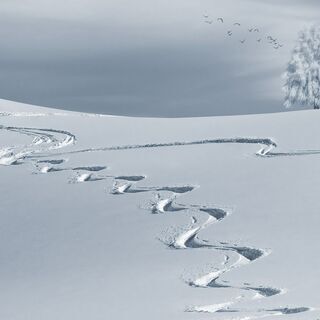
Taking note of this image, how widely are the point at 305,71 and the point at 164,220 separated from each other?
32.3m

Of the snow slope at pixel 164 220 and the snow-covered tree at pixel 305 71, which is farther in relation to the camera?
the snow-covered tree at pixel 305 71

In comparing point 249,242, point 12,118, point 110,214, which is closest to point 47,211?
point 110,214

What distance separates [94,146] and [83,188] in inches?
159

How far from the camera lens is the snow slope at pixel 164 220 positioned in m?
11.8

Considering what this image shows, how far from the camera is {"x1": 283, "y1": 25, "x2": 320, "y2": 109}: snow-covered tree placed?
155ft

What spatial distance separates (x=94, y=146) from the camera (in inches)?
894

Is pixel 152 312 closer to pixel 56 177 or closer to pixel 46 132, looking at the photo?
pixel 56 177

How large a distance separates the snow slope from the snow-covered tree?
22.8 m

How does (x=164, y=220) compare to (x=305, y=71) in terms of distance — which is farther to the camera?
(x=305, y=71)

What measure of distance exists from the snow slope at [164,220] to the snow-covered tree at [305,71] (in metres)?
22.8

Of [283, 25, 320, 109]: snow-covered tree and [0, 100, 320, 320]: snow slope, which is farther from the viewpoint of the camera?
[283, 25, 320, 109]: snow-covered tree

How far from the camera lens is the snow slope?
38.7 ft

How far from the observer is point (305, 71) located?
47094 millimetres

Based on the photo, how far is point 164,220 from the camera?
630 inches
